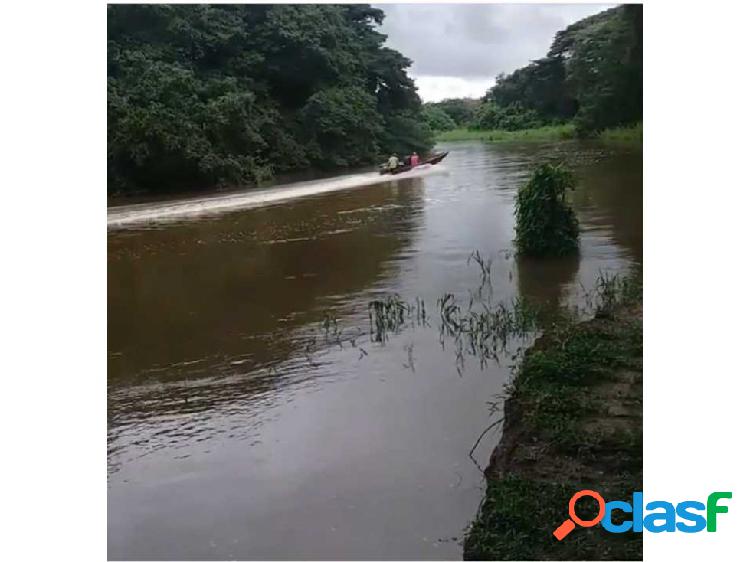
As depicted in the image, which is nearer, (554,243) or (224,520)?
(224,520)

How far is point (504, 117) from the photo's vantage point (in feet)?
40.3

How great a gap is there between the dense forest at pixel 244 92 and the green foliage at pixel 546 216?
6.60m

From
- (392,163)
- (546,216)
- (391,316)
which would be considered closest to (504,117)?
(392,163)

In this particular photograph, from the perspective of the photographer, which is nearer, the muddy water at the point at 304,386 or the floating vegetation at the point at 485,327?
the muddy water at the point at 304,386

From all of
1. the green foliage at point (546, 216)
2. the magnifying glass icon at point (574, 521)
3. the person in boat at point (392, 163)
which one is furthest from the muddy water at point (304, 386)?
the person in boat at point (392, 163)

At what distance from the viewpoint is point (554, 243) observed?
22.5 feet

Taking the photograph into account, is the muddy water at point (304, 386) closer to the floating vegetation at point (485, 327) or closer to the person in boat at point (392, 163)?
the floating vegetation at point (485, 327)

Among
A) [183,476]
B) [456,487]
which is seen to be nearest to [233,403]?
[183,476]

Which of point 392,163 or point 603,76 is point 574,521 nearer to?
point 603,76

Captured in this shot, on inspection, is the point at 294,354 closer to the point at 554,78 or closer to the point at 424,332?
the point at 424,332

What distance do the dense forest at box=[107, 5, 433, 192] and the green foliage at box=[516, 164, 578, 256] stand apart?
6603mm

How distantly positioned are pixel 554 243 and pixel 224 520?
4585 millimetres

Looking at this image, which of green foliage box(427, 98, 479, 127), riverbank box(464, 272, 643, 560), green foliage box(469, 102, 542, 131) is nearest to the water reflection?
riverbank box(464, 272, 643, 560)

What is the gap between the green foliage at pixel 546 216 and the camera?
6688 millimetres
